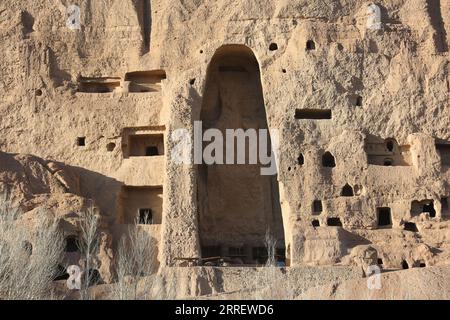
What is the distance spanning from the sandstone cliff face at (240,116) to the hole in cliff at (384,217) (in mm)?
46

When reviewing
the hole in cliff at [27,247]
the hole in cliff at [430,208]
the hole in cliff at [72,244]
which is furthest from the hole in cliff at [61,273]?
the hole in cliff at [430,208]

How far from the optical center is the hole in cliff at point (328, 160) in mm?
27922

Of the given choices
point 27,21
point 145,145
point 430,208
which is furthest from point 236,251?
point 27,21

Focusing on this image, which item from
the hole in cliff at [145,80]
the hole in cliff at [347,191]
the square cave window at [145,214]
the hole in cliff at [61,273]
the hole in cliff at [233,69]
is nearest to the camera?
the hole in cliff at [61,273]

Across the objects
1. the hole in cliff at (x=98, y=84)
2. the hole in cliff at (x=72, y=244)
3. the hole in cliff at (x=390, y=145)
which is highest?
the hole in cliff at (x=98, y=84)

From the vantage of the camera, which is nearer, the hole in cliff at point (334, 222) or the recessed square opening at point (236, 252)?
the hole in cliff at point (334, 222)

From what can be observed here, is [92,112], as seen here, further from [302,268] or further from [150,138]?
[302,268]

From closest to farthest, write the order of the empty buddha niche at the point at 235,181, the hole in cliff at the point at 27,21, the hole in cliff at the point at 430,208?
the hole in cliff at the point at 430,208 → the empty buddha niche at the point at 235,181 → the hole in cliff at the point at 27,21

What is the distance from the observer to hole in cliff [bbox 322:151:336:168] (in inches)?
1099

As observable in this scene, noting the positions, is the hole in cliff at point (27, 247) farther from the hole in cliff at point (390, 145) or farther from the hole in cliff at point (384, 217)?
the hole in cliff at point (390, 145)

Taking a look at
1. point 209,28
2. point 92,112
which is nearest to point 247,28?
point 209,28

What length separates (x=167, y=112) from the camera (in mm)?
28141

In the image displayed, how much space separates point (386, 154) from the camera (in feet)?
92.7

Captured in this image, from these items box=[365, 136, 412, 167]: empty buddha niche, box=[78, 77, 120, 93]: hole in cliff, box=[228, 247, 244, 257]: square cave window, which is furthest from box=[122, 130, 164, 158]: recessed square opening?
box=[365, 136, 412, 167]: empty buddha niche
